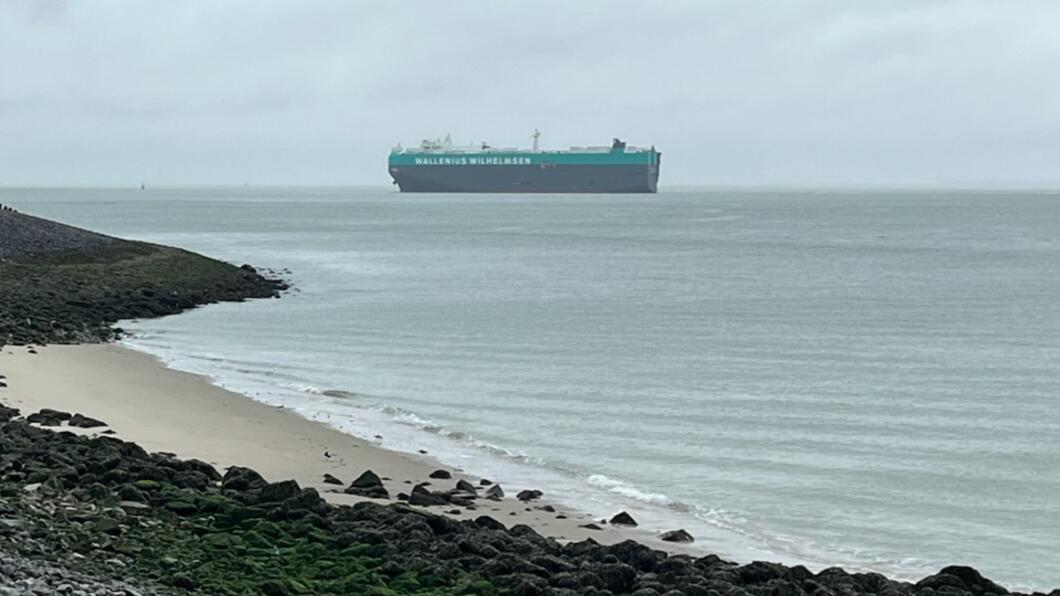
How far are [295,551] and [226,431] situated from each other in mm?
5797

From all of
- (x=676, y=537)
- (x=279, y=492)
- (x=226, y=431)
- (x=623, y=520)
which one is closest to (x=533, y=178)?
(x=226, y=431)

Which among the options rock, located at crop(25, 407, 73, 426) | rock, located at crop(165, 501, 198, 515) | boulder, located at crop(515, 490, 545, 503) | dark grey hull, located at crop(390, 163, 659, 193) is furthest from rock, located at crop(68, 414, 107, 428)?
dark grey hull, located at crop(390, 163, 659, 193)

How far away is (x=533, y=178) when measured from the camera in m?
141

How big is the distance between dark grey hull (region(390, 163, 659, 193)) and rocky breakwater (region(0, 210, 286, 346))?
100 metres

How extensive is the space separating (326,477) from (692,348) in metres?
14.1

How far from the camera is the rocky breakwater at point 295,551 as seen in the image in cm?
686

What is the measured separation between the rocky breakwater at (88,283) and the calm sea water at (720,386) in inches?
42.9

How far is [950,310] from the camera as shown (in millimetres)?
33125

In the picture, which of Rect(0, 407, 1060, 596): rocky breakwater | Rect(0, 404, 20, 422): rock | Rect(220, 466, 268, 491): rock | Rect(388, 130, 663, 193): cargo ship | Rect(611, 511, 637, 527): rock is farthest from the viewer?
Rect(388, 130, 663, 193): cargo ship

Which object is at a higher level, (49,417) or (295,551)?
(295,551)

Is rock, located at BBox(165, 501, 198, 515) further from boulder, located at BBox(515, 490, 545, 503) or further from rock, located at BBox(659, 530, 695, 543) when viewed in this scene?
rock, located at BBox(659, 530, 695, 543)

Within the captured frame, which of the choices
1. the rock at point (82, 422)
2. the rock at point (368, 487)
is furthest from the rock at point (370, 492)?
the rock at point (82, 422)

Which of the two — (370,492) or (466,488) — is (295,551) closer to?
(370,492)

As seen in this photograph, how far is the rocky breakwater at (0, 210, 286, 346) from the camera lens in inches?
888
